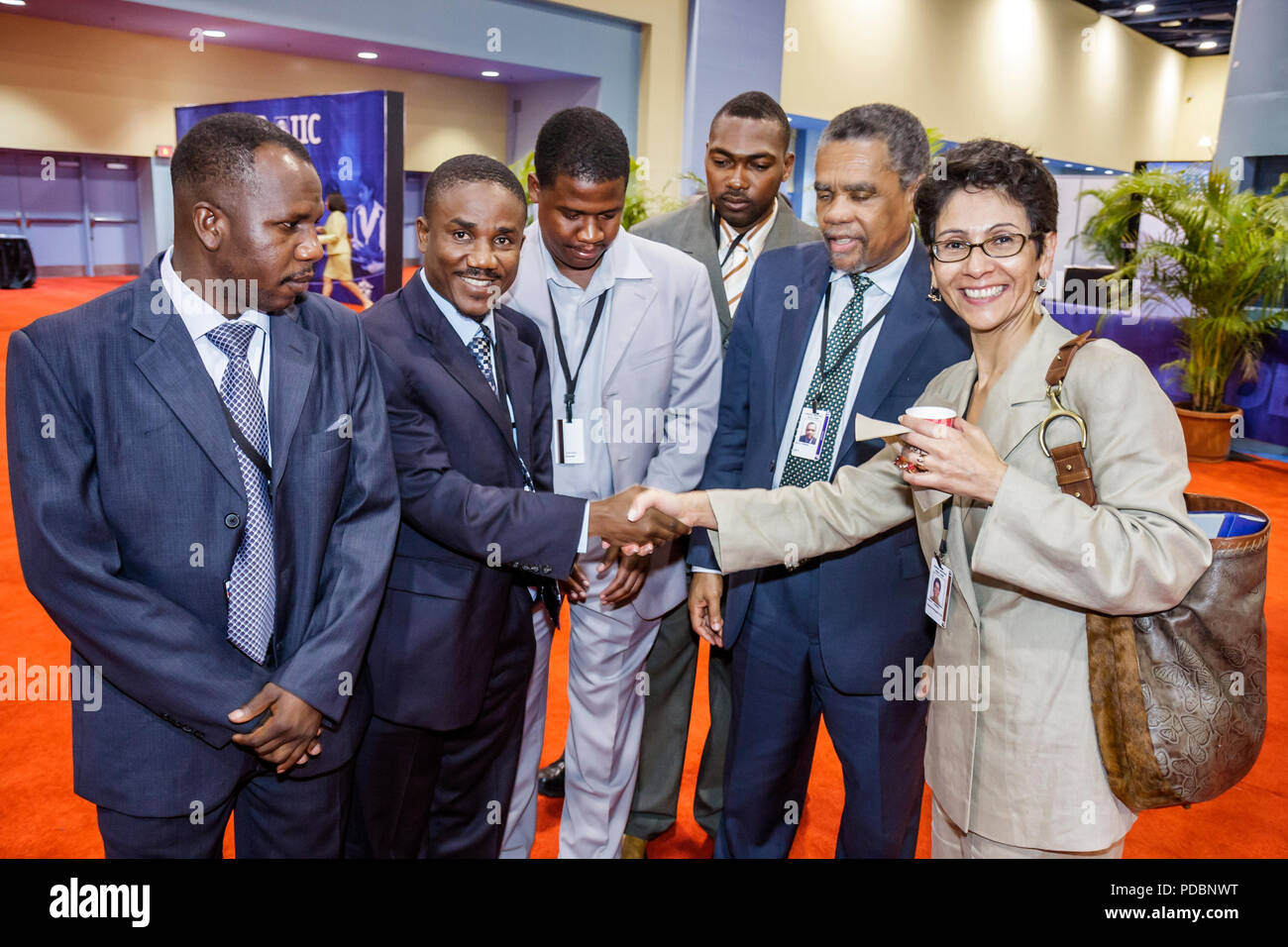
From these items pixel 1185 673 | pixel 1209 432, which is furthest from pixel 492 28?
pixel 1185 673

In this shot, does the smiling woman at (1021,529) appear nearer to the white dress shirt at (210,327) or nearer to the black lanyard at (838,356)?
the black lanyard at (838,356)

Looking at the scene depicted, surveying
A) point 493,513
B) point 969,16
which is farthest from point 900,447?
point 969,16

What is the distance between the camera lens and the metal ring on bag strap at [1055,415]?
149cm

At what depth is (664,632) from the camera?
2754mm

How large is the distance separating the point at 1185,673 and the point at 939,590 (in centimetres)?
43

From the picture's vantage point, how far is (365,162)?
7539 millimetres

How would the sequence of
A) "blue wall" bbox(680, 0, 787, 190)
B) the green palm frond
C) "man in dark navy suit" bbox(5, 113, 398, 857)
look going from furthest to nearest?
"blue wall" bbox(680, 0, 787, 190)
the green palm frond
"man in dark navy suit" bbox(5, 113, 398, 857)

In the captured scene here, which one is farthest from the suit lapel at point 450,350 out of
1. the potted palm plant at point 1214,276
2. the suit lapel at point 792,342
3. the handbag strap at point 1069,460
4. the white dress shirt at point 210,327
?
the potted palm plant at point 1214,276

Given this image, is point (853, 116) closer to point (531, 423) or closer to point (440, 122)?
point (531, 423)

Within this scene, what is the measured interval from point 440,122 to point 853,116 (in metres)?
16.3

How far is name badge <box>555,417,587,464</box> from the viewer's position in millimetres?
2336

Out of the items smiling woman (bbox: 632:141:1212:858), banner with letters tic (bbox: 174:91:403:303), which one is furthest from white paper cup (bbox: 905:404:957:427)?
banner with letters tic (bbox: 174:91:403:303)

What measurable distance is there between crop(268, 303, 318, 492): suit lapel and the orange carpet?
1654mm

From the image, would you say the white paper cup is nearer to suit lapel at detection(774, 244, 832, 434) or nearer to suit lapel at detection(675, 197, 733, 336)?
suit lapel at detection(774, 244, 832, 434)
